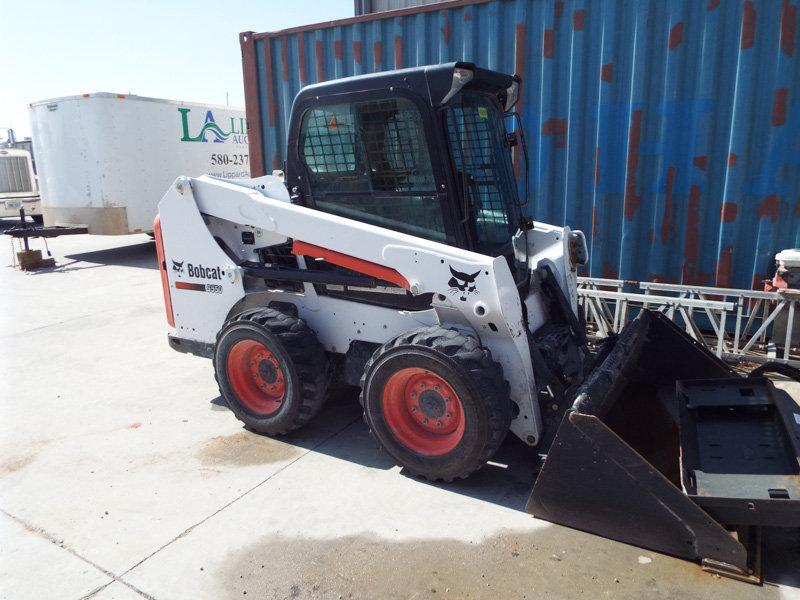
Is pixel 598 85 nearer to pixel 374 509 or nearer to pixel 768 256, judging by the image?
pixel 768 256

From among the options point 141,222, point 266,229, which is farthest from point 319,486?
point 141,222

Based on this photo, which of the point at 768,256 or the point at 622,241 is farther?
the point at 622,241

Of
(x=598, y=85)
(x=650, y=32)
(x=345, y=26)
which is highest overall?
(x=345, y=26)

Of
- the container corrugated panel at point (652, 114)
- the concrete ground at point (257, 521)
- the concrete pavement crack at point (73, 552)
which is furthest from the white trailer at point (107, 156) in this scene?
the concrete pavement crack at point (73, 552)

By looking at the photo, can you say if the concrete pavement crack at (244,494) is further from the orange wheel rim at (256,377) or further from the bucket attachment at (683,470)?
the bucket attachment at (683,470)

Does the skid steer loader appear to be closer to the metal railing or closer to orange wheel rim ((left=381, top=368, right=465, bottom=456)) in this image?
orange wheel rim ((left=381, top=368, right=465, bottom=456))

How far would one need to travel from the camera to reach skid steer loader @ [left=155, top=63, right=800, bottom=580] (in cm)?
284

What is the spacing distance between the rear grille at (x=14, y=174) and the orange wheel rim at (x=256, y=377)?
15238 mm

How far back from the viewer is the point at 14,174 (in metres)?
16.0

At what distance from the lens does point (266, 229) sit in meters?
3.99

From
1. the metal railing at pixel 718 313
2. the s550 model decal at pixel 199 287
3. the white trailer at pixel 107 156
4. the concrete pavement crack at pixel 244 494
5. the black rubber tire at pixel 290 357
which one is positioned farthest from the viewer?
the white trailer at pixel 107 156

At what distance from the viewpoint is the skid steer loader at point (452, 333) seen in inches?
112

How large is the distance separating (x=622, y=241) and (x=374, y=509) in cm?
386

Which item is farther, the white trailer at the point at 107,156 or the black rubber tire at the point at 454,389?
the white trailer at the point at 107,156
